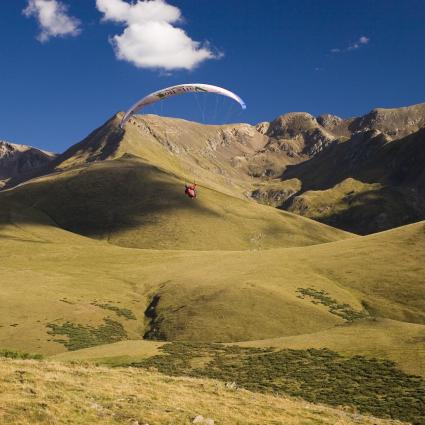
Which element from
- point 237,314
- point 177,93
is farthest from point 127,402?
point 237,314

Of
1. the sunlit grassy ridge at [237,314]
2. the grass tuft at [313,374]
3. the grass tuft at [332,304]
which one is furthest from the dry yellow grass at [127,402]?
the grass tuft at [332,304]

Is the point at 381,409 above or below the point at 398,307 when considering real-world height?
below

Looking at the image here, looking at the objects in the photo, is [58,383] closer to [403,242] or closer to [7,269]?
[7,269]

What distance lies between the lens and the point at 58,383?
24438mm

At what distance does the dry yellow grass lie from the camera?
19.9 meters

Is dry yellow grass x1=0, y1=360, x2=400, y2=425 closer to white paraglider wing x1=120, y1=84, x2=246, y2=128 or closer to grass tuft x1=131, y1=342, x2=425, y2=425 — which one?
grass tuft x1=131, y1=342, x2=425, y2=425

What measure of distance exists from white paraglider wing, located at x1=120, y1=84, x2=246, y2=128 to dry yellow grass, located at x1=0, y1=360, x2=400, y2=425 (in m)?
35.7

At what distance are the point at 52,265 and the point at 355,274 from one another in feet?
194

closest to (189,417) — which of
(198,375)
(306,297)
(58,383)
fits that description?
(58,383)

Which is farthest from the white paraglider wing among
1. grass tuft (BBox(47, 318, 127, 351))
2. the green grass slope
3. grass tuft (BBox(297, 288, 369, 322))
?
grass tuft (BBox(297, 288, 369, 322))

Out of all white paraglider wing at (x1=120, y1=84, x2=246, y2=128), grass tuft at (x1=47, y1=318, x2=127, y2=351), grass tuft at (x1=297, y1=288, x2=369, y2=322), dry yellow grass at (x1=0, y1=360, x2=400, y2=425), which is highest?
white paraglider wing at (x1=120, y1=84, x2=246, y2=128)

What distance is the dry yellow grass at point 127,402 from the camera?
19875 millimetres

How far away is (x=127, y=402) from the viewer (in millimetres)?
22578

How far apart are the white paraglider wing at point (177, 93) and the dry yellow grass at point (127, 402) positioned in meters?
35.7
